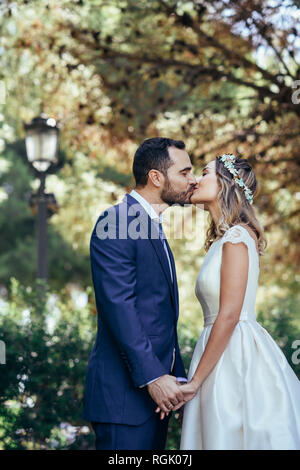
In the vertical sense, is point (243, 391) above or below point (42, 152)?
below

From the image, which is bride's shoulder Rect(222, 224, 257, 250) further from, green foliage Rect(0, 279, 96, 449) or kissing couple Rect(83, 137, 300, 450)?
green foliage Rect(0, 279, 96, 449)

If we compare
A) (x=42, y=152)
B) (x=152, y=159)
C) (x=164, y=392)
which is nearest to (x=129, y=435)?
(x=164, y=392)

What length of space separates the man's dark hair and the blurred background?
196 cm

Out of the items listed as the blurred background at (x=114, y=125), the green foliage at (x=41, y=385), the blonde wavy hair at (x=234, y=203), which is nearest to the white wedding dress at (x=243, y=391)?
the blonde wavy hair at (x=234, y=203)

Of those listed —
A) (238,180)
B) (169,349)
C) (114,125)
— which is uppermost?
(114,125)

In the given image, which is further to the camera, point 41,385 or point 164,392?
point 41,385

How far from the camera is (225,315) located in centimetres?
322

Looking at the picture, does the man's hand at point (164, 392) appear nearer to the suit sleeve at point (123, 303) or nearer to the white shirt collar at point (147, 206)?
the suit sleeve at point (123, 303)

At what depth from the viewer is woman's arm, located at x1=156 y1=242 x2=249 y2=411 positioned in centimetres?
322

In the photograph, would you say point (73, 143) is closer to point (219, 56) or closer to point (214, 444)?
point (219, 56)

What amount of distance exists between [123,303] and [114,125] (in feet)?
16.6

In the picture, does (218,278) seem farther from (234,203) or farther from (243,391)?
(243,391)

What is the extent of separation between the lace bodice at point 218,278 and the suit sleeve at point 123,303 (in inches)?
17.0
